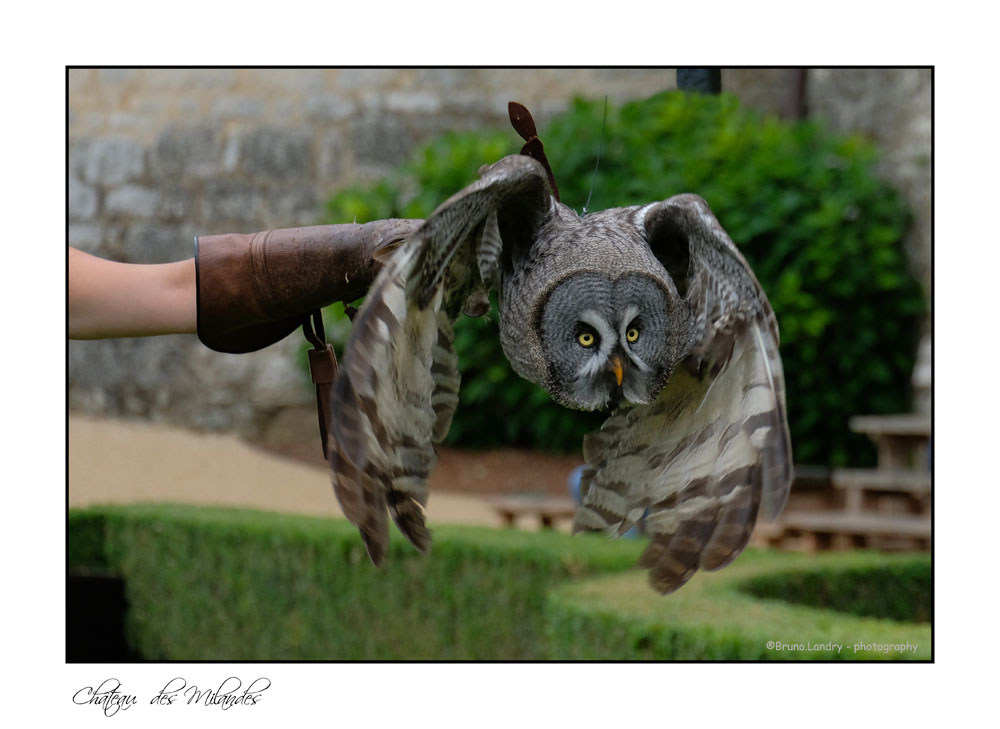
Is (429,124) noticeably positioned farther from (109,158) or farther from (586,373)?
(586,373)

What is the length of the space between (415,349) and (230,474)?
5365mm

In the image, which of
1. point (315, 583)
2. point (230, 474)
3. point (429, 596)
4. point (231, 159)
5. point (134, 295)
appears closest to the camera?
point (134, 295)

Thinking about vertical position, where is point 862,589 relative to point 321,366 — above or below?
below

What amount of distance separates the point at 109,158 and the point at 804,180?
175 inches

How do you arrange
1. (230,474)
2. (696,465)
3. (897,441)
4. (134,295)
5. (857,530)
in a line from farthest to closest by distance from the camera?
1. (230,474)
2. (897,441)
3. (857,530)
4. (134,295)
5. (696,465)

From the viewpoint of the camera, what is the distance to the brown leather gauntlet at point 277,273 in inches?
74.2

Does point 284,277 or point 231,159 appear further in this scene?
point 231,159

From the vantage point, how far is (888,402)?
6.24 metres

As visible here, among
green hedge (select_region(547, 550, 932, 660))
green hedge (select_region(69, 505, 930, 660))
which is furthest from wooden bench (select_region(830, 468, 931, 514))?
green hedge (select_region(547, 550, 932, 660))

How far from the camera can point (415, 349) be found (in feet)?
5.58

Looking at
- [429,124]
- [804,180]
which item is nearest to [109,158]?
[429,124]

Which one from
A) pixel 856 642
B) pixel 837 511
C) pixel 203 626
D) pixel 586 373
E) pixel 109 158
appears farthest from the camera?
pixel 109 158

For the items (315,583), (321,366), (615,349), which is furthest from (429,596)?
(615,349)

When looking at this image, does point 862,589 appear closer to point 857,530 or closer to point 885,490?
point 857,530
